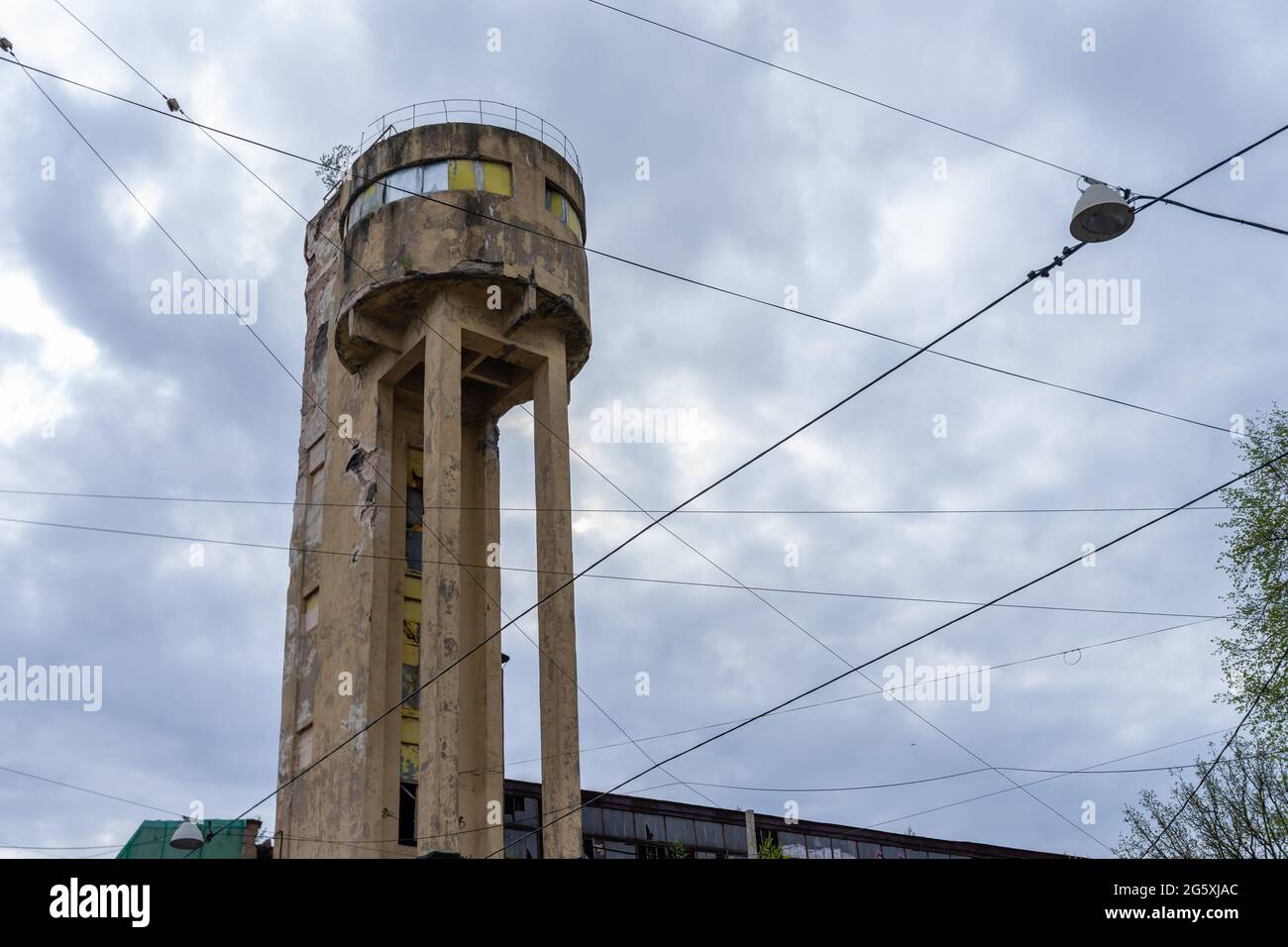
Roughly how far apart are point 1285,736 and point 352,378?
2243 centimetres

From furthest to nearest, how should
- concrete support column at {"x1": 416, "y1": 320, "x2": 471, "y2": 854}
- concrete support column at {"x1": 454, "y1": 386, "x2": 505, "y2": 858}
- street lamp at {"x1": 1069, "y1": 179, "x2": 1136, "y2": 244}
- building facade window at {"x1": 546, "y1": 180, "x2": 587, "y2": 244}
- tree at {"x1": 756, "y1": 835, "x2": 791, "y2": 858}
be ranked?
tree at {"x1": 756, "y1": 835, "x2": 791, "y2": 858} → building facade window at {"x1": 546, "y1": 180, "x2": 587, "y2": 244} → concrete support column at {"x1": 454, "y1": 386, "x2": 505, "y2": 858} → concrete support column at {"x1": 416, "y1": 320, "x2": 471, "y2": 854} → street lamp at {"x1": 1069, "y1": 179, "x2": 1136, "y2": 244}

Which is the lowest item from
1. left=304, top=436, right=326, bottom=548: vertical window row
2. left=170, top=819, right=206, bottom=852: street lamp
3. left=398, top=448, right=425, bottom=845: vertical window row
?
left=170, top=819, right=206, bottom=852: street lamp

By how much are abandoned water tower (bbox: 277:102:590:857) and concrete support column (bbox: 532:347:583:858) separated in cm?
4

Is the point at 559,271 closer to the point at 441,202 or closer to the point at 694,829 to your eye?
the point at 441,202

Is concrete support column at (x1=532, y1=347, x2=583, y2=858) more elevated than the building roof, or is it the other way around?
concrete support column at (x1=532, y1=347, x2=583, y2=858)

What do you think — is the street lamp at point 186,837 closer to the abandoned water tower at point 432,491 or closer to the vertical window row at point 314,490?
the abandoned water tower at point 432,491

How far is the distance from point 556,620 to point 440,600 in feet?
7.69

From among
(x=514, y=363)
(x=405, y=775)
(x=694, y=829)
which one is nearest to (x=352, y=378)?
(x=514, y=363)

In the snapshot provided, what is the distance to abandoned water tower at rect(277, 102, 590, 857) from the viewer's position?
82.7ft

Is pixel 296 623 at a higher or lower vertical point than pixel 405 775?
higher

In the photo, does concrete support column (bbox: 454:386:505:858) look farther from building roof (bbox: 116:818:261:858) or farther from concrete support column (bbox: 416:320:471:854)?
building roof (bbox: 116:818:261:858)

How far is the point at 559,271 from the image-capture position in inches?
1082

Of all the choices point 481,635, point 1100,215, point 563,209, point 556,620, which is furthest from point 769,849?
point 1100,215

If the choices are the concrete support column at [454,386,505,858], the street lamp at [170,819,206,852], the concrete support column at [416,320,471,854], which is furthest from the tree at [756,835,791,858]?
the street lamp at [170,819,206,852]
